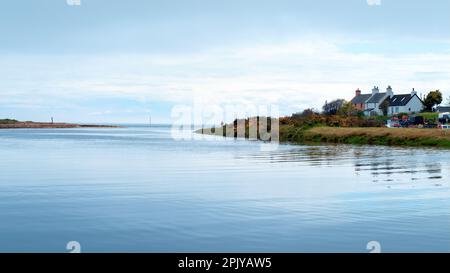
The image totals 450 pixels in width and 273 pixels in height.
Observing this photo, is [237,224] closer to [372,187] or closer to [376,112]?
[372,187]

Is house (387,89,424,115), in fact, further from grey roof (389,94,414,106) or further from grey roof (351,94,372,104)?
grey roof (351,94,372,104)

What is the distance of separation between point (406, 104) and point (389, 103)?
5705mm

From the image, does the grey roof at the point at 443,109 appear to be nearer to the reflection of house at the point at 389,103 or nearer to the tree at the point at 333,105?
the reflection of house at the point at 389,103

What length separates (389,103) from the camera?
126625 millimetres

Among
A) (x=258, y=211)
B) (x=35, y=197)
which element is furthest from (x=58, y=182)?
(x=258, y=211)

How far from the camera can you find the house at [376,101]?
129 m

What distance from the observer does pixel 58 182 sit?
27.4 m

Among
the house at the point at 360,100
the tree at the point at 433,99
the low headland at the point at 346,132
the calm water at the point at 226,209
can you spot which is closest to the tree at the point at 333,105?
the house at the point at 360,100

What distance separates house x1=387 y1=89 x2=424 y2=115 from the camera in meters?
122

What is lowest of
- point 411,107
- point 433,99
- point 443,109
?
point 443,109

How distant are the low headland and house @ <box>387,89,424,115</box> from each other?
32.0 meters

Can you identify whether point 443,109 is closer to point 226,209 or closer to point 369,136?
point 369,136

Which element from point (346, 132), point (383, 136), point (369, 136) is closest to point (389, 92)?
point (346, 132)
